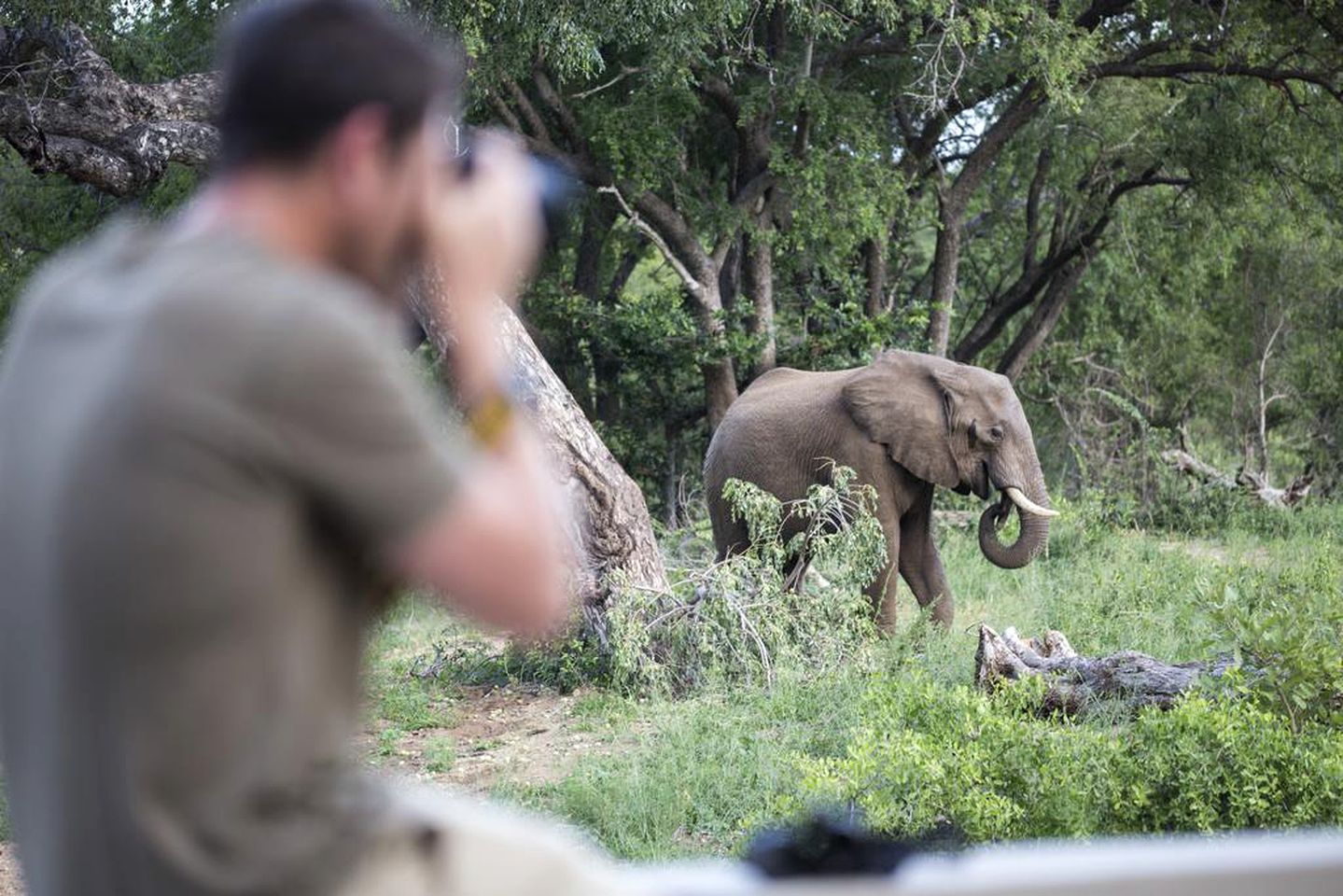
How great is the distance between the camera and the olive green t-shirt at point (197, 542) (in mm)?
1346

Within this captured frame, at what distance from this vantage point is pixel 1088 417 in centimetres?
1719

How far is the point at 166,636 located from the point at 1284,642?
17.2 ft

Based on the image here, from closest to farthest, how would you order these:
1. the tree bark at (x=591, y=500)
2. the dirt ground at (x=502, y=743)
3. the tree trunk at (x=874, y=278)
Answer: the dirt ground at (x=502, y=743) → the tree bark at (x=591, y=500) → the tree trunk at (x=874, y=278)

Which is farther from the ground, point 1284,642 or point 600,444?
point 600,444

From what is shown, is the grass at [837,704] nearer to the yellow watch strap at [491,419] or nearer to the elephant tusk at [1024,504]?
the elephant tusk at [1024,504]

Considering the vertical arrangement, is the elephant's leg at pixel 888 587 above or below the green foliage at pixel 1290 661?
above

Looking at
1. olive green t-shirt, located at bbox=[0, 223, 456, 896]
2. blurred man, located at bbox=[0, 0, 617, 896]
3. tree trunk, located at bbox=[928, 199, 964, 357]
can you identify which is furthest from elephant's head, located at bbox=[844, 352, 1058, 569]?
olive green t-shirt, located at bbox=[0, 223, 456, 896]

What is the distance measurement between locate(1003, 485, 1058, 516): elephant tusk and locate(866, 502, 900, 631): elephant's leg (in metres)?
0.79

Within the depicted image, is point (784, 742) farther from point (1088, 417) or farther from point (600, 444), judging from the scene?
point (1088, 417)

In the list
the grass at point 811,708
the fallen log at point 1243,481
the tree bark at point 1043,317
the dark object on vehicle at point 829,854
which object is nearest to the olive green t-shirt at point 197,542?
the dark object on vehicle at point 829,854

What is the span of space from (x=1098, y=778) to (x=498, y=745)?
3.32 meters

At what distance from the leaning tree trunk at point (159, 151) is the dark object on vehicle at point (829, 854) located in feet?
22.5

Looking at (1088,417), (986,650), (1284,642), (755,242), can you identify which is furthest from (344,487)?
(1088,417)

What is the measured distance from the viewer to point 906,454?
33.0 ft
